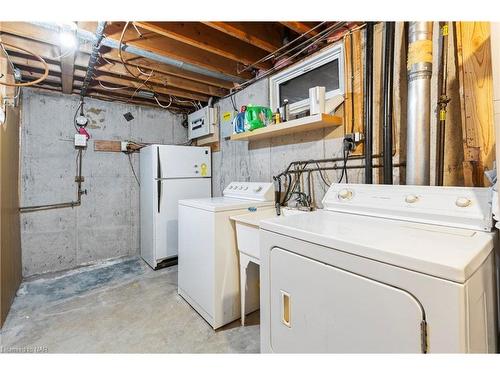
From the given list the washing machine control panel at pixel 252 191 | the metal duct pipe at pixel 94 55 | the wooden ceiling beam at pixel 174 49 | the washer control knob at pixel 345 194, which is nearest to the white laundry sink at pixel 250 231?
the washing machine control panel at pixel 252 191

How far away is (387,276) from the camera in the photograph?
735 mm

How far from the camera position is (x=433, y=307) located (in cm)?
65

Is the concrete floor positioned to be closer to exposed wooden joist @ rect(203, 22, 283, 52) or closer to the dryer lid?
the dryer lid

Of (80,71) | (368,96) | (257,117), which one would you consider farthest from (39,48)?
(368,96)

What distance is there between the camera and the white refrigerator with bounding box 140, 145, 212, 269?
2.95 meters

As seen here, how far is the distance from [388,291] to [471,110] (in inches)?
46.2

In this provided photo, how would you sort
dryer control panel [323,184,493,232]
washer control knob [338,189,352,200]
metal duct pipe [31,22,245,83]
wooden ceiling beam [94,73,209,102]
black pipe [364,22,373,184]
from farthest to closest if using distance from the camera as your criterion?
wooden ceiling beam [94,73,209,102], metal duct pipe [31,22,245,83], black pipe [364,22,373,184], washer control knob [338,189,352,200], dryer control panel [323,184,493,232]

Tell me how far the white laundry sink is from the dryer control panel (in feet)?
1.44

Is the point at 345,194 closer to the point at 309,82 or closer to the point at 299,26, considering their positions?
the point at 309,82

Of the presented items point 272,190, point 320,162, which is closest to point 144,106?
point 272,190

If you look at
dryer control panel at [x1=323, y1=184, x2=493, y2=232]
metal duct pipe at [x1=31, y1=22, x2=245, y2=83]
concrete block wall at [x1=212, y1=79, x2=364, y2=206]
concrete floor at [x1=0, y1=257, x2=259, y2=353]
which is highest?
metal duct pipe at [x1=31, y1=22, x2=245, y2=83]

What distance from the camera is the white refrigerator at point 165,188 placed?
295cm

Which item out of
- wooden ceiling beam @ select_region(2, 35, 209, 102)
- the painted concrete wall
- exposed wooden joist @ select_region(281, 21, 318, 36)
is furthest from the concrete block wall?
the painted concrete wall
